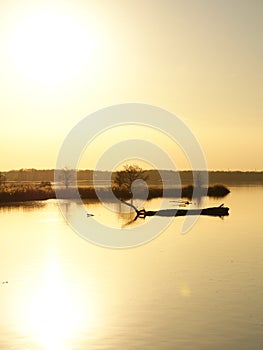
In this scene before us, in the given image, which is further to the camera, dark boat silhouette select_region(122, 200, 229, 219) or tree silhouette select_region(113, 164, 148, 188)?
tree silhouette select_region(113, 164, 148, 188)

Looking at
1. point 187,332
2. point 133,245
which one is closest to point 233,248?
point 133,245

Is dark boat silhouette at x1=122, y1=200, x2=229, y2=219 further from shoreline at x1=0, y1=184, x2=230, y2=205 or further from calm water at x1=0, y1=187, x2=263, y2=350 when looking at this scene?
shoreline at x1=0, y1=184, x2=230, y2=205

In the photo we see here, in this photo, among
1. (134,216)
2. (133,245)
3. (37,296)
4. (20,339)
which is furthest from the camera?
(134,216)

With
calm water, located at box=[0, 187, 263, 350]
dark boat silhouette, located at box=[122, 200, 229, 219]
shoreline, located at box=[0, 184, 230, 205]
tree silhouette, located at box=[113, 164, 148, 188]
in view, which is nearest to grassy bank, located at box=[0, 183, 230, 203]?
shoreline, located at box=[0, 184, 230, 205]

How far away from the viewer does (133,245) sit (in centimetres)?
4547

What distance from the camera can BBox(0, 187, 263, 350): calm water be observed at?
20.5m

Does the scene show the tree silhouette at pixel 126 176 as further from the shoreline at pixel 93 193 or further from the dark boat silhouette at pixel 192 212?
the dark boat silhouette at pixel 192 212

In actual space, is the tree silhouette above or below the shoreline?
above

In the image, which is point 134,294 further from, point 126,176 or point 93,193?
point 126,176

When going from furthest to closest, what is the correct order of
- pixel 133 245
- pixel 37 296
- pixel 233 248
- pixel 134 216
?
pixel 134 216
pixel 133 245
pixel 233 248
pixel 37 296

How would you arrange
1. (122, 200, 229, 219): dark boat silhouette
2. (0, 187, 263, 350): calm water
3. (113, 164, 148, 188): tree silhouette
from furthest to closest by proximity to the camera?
(113, 164, 148, 188): tree silhouette, (122, 200, 229, 219): dark boat silhouette, (0, 187, 263, 350): calm water

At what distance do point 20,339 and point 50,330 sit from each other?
1.32 m

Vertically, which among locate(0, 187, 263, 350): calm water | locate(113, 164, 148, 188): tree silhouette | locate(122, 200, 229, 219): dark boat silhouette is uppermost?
Result: locate(113, 164, 148, 188): tree silhouette

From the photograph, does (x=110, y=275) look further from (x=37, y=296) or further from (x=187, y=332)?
(x=187, y=332)
